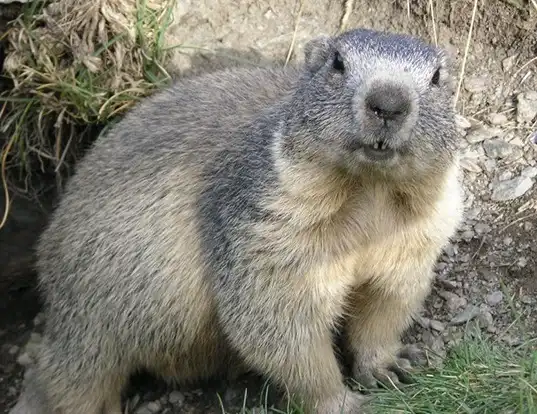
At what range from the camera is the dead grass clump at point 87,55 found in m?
6.28

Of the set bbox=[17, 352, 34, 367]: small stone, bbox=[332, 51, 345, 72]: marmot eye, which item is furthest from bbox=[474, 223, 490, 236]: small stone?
bbox=[17, 352, 34, 367]: small stone

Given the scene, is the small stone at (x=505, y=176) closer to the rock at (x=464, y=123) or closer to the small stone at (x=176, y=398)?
the rock at (x=464, y=123)

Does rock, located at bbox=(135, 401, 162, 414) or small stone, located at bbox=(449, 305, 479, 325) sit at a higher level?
small stone, located at bbox=(449, 305, 479, 325)

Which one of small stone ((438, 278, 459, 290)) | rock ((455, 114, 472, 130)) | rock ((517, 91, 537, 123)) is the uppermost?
rock ((517, 91, 537, 123))

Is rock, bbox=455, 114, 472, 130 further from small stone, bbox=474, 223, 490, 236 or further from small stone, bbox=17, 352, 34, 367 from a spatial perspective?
small stone, bbox=17, 352, 34, 367

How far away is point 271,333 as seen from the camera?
457 cm

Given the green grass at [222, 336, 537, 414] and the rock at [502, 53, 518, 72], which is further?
the rock at [502, 53, 518, 72]

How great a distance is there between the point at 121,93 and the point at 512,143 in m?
2.69

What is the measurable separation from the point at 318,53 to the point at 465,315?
5.94ft

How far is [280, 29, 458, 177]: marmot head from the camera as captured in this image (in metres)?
3.71

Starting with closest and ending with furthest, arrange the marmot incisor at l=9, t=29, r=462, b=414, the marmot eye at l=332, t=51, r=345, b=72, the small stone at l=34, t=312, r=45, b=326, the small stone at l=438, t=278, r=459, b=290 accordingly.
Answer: the marmot incisor at l=9, t=29, r=462, b=414 → the marmot eye at l=332, t=51, r=345, b=72 → the small stone at l=438, t=278, r=459, b=290 → the small stone at l=34, t=312, r=45, b=326

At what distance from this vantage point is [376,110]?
144 inches

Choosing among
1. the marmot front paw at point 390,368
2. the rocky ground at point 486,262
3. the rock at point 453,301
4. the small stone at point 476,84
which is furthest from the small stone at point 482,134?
the marmot front paw at point 390,368

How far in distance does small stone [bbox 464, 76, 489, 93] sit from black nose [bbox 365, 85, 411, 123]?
8.35 feet
